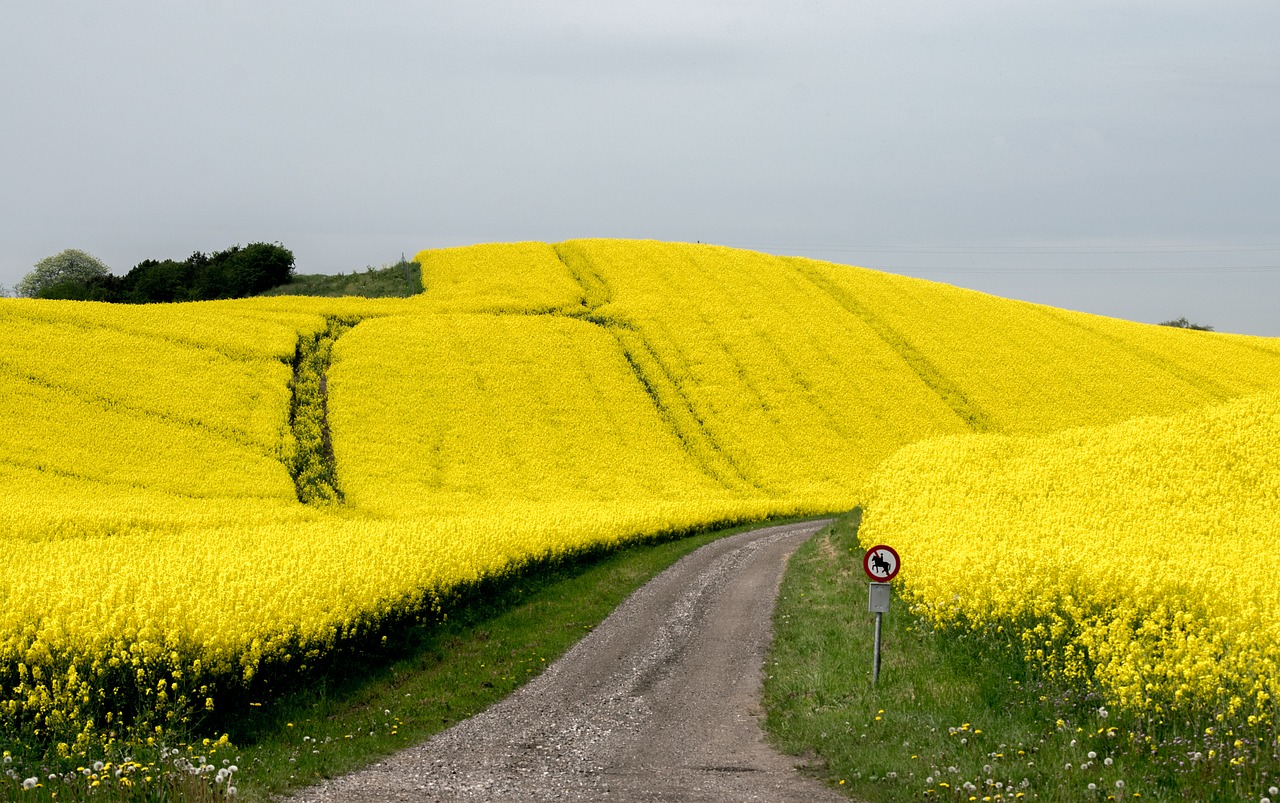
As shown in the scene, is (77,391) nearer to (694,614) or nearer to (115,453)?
(115,453)

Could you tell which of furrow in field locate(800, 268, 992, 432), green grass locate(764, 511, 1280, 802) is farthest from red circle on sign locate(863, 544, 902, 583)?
furrow in field locate(800, 268, 992, 432)

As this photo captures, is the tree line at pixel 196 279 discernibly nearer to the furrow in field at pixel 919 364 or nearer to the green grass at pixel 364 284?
the green grass at pixel 364 284

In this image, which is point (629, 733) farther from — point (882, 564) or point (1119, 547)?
point (1119, 547)

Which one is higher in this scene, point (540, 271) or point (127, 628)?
point (540, 271)

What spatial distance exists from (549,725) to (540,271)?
2133 inches

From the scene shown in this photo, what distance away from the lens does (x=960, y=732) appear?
12.9 metres

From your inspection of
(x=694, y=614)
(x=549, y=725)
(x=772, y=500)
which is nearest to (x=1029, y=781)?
(x=549, y=725)

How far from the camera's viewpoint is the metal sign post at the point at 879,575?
1588 cm

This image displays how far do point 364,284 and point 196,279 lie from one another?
16.5m

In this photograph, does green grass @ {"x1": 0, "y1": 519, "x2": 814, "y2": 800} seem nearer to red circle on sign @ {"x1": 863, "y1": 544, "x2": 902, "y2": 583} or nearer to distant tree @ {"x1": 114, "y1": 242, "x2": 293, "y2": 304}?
red circle on sign @ {"x1": 863, "y1": 544, "x2": 902, "y2": 583}

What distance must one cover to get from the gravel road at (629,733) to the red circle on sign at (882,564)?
8.94ft

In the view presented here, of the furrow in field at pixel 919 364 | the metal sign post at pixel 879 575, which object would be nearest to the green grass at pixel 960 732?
the metal sign post at pixel 879 575

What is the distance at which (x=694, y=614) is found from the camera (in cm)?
2219

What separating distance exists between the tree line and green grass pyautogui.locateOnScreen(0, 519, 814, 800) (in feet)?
167
